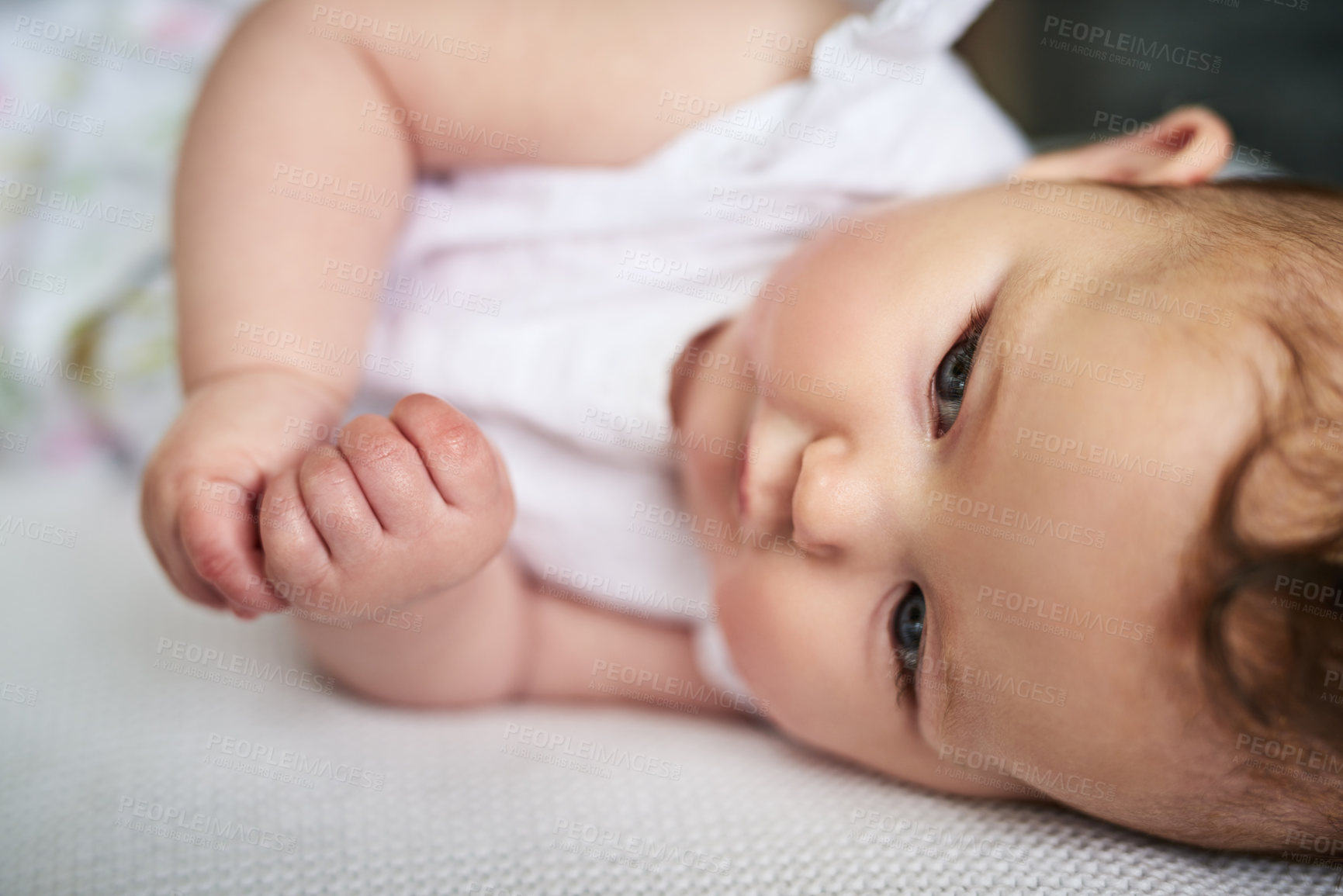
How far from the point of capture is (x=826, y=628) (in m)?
0.87

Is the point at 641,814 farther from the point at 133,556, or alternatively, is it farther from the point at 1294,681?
the point at 133,556

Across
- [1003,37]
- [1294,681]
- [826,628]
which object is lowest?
[826,628]

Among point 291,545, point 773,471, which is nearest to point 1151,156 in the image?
point 773,471

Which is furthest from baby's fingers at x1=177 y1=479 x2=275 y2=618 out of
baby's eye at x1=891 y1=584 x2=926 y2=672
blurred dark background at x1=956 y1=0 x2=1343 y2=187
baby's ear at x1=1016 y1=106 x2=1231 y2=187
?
blurred dark background at x1=956 y1=0 x2=1343 y2=187

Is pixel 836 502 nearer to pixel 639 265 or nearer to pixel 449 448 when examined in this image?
pixel 449 448

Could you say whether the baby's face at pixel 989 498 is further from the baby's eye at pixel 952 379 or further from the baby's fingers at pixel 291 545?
the baby's fingers at pixel 291 545

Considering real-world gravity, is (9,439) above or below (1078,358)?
below

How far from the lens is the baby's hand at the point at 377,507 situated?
2.47 feet

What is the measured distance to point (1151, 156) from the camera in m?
1.02

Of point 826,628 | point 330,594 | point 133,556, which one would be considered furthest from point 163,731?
point 826,628

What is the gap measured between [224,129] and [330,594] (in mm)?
588

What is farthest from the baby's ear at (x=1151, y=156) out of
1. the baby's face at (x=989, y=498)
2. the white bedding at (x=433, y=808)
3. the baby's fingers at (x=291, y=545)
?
the baby's fingers at (x=291, y=545)

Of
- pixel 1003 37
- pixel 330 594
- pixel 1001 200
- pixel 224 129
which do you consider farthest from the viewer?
pixel 1003 37

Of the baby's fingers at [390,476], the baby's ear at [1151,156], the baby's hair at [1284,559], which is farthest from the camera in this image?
the baby's ear at [1151,156]
